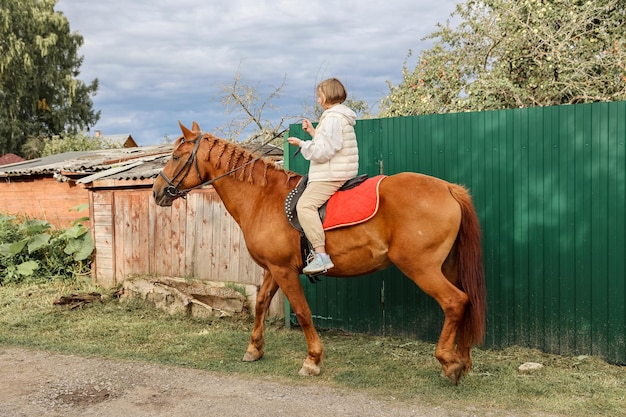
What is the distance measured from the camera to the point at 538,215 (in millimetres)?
5562

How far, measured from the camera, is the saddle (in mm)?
4875

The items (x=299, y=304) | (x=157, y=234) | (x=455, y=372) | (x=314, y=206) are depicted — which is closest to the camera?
(x=455, y=372)

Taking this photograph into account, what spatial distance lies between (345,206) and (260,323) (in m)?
1.67

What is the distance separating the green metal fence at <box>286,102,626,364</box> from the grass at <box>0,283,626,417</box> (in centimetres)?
31

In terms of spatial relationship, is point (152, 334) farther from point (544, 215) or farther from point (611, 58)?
point (611, 58)

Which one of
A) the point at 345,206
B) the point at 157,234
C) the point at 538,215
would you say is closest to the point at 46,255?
the point at 157,234

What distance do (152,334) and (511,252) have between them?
438cm

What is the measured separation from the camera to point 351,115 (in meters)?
5.05

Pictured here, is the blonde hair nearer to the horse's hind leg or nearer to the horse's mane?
the horse's mane

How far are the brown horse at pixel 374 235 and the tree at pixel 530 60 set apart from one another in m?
7.10

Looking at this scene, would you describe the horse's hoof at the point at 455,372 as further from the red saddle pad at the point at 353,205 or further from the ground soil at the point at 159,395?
the red saddle pad at the point at 353,205

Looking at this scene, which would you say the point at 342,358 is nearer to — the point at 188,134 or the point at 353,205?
the point at 353,205

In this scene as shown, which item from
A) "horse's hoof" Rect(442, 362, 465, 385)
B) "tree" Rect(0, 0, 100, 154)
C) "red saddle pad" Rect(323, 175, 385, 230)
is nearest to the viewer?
"horse's hoof" Rect(442, 362, 465, 385)

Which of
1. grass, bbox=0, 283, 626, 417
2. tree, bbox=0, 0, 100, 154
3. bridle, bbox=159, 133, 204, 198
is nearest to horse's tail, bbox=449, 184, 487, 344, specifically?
grass, bbox=0, 283, 626, 417
